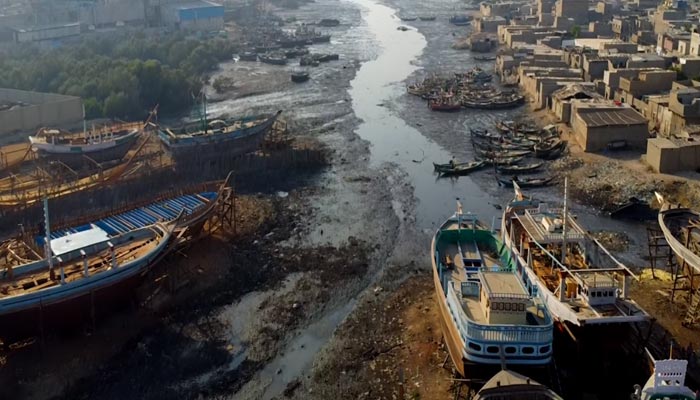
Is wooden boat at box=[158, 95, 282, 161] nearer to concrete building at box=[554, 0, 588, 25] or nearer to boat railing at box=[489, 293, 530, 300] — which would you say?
boat railing at box=[489, 293, 530, 300]

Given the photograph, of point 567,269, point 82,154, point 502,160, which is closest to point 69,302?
point 567,269

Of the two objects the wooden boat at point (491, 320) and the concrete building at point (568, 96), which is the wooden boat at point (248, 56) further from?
the wooden boat at point (491, 320)

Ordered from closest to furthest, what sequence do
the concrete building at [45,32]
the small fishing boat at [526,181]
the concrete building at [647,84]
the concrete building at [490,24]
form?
the small fishing boat at [526,181], the concrete building at [647,84], the concrete building at [45,32], the concrete building at [490,24]

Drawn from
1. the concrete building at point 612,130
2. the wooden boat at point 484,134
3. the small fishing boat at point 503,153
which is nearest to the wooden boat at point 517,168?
the small fishing boat at point 503,153

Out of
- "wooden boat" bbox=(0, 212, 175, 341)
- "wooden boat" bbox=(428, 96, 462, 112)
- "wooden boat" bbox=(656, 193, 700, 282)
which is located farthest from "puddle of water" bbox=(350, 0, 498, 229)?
"wooden boat" bbox=(0, 212, 175, 341)

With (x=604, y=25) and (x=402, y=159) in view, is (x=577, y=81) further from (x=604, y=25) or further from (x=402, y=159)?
(x=604, y=25)

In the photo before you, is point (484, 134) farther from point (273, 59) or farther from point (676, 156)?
point (273, 59)

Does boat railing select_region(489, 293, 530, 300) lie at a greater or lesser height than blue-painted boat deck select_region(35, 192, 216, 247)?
greater
